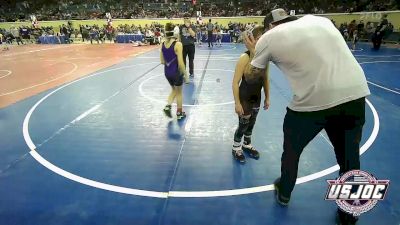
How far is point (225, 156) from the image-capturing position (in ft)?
15.6

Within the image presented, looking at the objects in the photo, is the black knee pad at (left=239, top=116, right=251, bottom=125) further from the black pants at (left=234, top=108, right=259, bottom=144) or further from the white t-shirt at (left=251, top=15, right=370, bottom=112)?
the white t-shirt at (left=251, top=15, right=370, bottom=112)

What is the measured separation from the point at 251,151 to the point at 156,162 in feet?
5.25

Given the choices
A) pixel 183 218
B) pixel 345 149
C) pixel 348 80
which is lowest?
pixel 183 218

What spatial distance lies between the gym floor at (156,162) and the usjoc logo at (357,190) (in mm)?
900

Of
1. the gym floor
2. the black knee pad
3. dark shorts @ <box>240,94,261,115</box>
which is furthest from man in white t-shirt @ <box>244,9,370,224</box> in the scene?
the black knee pad

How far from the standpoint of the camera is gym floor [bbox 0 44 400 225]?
3.42 meters

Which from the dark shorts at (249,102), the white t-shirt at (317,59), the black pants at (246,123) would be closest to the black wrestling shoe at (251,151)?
the black pants at (246,123)

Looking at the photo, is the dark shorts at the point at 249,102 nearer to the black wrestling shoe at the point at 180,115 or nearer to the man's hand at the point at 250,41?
the man's hand at the point at 250,41

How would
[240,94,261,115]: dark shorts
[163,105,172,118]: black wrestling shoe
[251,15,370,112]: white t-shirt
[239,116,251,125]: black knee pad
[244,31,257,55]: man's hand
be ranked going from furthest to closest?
[163,105,172,118]: black wrestling shoe < [239,116,251,125]: black knee pad < [240,94,261,115]: dark shorts < [244,31,257,55]: man's hand < [251,15,370,112]: white t-shirt

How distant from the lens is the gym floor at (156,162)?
342 cm

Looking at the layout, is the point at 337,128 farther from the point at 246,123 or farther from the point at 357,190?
the point at 246,123

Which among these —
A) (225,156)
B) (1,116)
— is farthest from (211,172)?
(1,116)

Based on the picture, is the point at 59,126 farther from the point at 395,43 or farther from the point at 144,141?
the point at 395,43

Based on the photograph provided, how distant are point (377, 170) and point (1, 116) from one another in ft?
26.3
